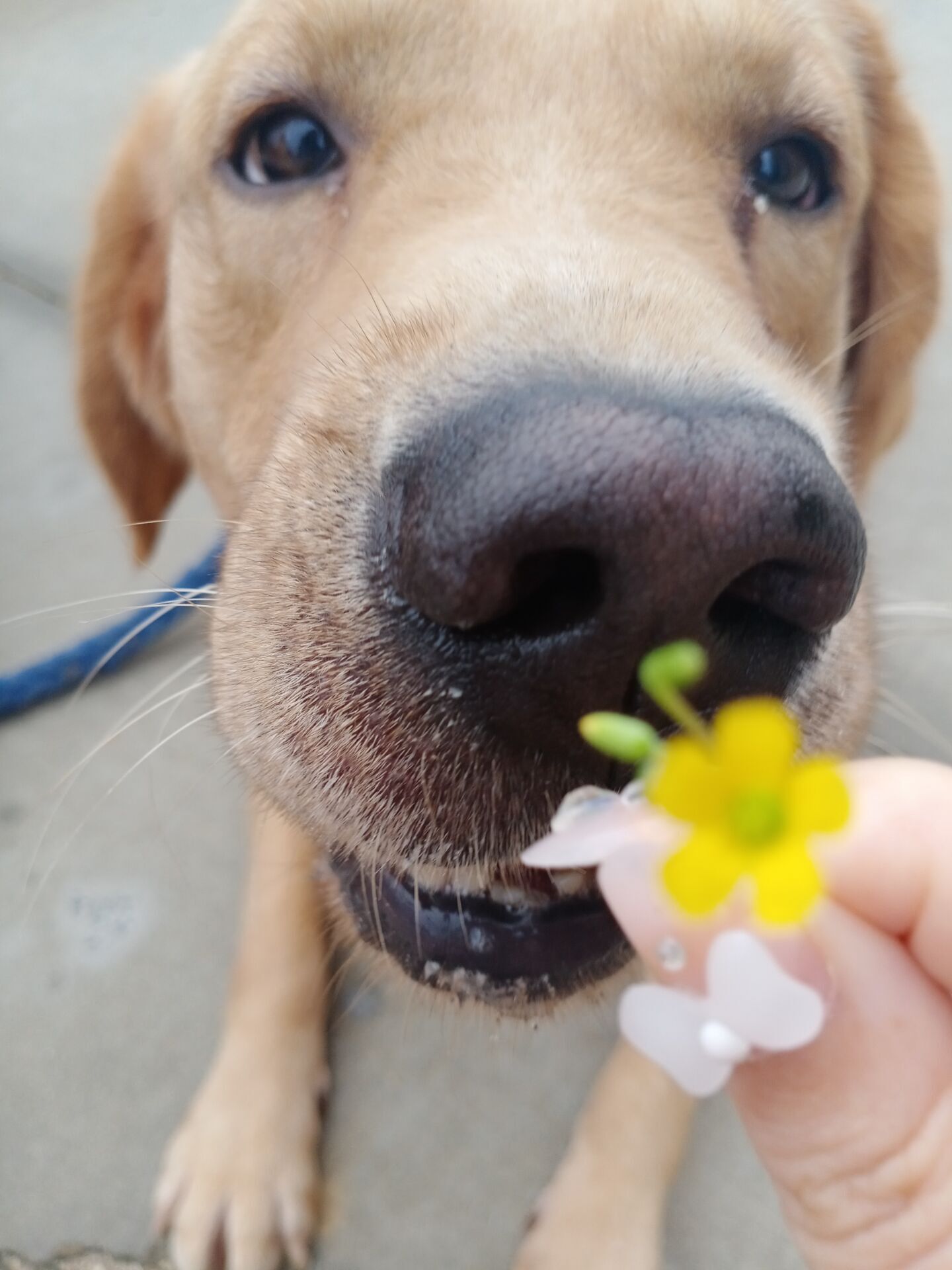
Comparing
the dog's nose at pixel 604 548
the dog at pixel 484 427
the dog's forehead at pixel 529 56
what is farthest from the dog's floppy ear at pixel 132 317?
the dog's nose at pixel 604 548

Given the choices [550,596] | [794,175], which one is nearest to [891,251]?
[794,175]

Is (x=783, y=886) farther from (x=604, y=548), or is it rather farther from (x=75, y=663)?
(x=75, y=663)

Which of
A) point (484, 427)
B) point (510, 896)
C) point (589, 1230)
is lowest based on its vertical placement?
point (589, 1230)

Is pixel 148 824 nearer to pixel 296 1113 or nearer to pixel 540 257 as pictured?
pixel 296 1113

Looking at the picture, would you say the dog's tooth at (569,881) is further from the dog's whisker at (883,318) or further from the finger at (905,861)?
the dog's whisker at (883,318)

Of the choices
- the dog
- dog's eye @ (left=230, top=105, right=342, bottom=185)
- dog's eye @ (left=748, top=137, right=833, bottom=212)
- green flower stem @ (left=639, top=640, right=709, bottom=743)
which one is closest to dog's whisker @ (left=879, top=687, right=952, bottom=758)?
the dog

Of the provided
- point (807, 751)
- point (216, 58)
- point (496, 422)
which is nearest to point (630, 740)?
point (496, 422)

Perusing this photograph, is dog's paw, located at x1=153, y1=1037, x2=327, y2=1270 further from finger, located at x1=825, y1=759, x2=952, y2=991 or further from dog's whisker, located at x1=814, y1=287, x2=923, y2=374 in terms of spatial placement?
dog's whisker, located at x1=814, y1=287, x2=923, y2=374
